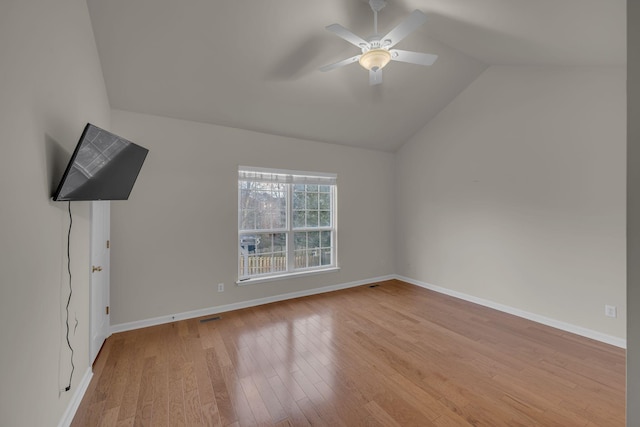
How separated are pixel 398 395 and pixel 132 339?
2720 millimetres

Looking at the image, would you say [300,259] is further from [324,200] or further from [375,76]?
[375,76]

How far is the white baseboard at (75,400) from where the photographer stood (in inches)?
66.4

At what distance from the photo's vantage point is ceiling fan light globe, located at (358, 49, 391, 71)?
2205mm

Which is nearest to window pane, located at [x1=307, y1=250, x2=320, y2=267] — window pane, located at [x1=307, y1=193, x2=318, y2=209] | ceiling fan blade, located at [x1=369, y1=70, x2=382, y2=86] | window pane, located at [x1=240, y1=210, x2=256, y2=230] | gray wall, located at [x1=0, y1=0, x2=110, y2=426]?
Answer: window pane, located at [x1=307, y1=193, x2=318, y2=209]

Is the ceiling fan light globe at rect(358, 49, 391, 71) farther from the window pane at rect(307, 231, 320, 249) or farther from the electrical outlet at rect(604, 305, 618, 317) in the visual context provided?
the electrical outlet at rect(604, 305, 618, 317)

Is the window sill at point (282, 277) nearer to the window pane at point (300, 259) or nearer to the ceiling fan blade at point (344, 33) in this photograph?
the window pane at point (300, 259)

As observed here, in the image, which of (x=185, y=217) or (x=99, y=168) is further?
(x=185, y=217)

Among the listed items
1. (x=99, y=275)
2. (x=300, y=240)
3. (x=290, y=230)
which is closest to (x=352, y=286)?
(x=300, y=240)

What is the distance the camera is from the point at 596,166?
9.23ft

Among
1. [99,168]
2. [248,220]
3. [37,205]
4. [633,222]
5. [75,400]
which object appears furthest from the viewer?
[248,220]

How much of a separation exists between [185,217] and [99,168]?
1701mm

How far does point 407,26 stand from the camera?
1.97 meters

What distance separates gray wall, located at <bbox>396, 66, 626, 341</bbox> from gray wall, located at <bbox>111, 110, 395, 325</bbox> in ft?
7.07

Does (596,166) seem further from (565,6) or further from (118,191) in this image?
(118,191)
